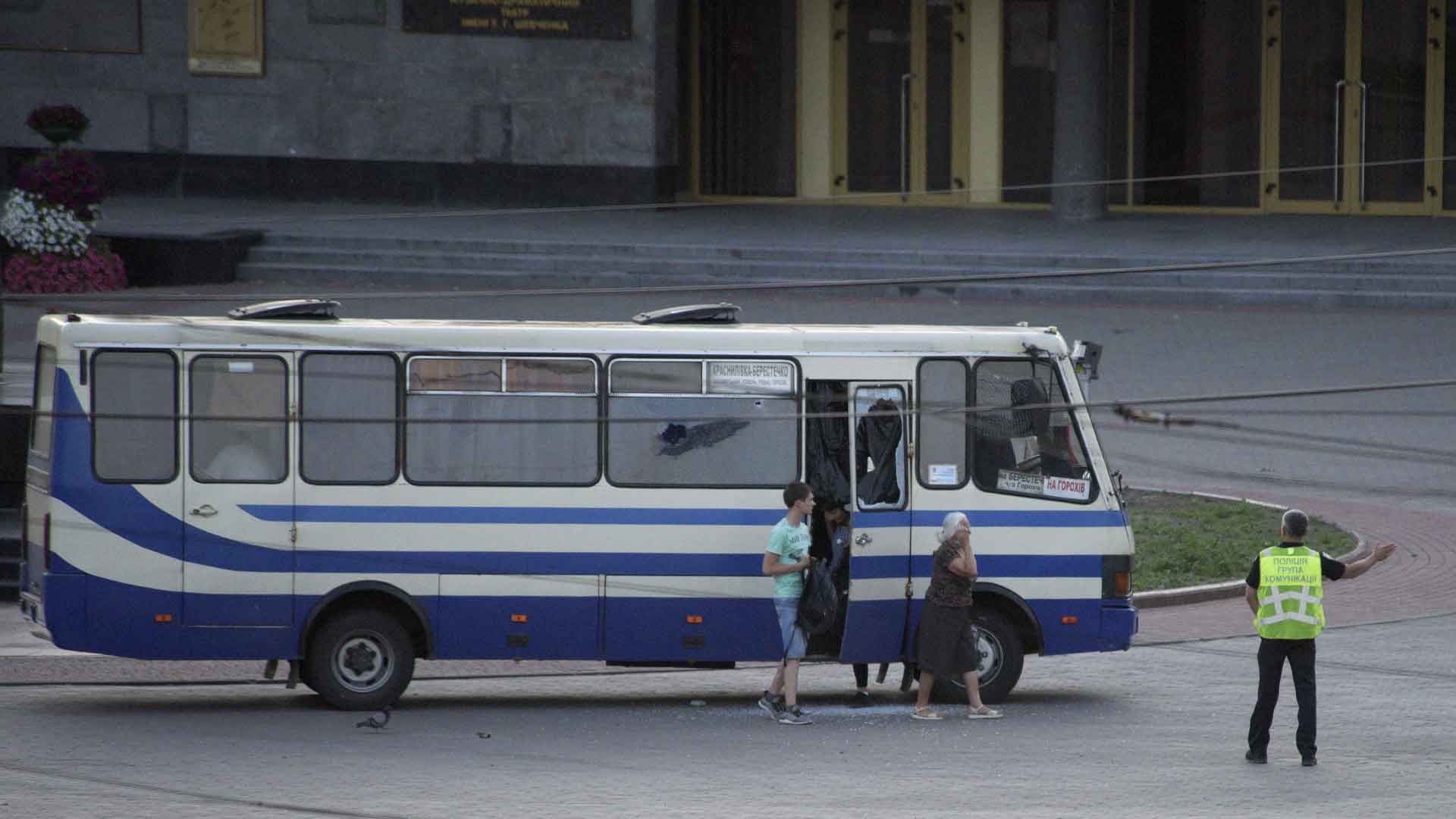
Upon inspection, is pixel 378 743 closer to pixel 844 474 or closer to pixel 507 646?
pixel 507 646

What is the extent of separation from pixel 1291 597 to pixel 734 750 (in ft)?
11.4

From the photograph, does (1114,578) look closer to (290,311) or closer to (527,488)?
(527,488)

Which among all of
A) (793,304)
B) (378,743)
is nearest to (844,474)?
(378,743)

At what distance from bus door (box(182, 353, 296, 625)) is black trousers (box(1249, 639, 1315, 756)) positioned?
6.22 meters

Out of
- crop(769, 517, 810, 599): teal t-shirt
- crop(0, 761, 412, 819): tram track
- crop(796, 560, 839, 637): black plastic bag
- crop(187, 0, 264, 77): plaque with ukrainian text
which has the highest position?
crop(187, 0, 264, 77): plaque with ukrainian text

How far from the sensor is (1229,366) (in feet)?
75.0

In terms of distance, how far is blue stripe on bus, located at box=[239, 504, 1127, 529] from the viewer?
531 inches

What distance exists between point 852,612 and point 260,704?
412 cm

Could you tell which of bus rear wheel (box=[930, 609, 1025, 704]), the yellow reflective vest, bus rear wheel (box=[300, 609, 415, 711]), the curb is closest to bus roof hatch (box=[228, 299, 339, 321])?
bus rear wheel (box=[300, 609, 415, 711])

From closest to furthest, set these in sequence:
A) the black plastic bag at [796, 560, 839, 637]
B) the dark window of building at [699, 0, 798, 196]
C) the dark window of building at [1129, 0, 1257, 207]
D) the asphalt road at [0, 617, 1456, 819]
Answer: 1. the asphalt road at [0, 617, 1456, 819]
2. the black plastic bag at [796, 560, 839, 637]
3. the dark window of building at [1129, 0, 1257, 207]
4. the dark window of building at [699, 0, 798, 196]

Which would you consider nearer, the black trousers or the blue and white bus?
the black trousers

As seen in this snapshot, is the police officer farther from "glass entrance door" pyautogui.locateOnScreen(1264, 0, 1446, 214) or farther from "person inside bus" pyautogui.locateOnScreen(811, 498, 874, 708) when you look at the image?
"glass entrance door" pyautogui.locateOnScreen(1264, 0, 1446, 214)

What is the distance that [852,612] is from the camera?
44.9 feet

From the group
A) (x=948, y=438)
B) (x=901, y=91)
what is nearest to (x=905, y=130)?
(x=901, y=91)
